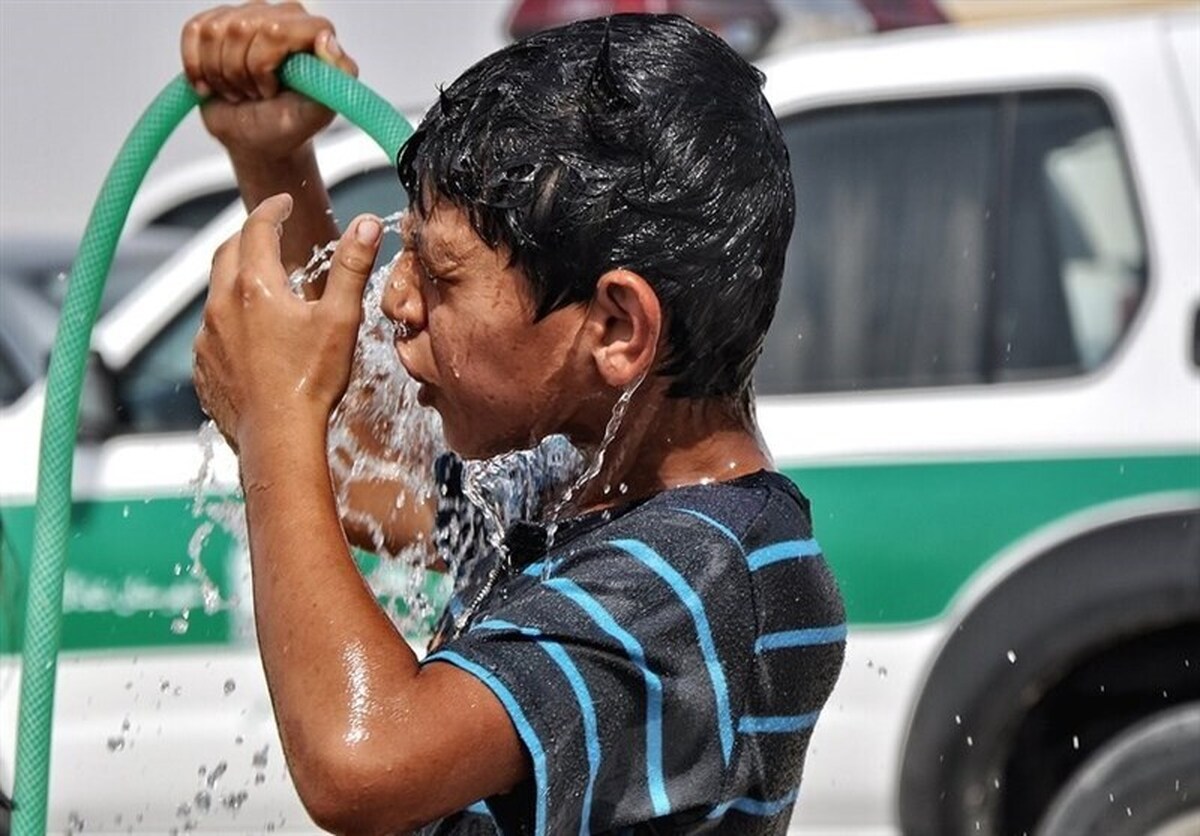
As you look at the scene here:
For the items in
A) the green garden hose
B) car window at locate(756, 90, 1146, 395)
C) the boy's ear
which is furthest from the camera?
car window at locate(756, 90, 1146, 395)

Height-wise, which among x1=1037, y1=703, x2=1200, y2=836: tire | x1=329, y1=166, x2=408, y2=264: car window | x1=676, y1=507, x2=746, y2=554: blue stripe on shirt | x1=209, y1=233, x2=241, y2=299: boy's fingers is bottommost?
x1=1037, y1=703, x2=1200, y2=836: tire

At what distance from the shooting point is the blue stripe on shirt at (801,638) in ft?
5.11

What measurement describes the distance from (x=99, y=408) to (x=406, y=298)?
2.69 metres

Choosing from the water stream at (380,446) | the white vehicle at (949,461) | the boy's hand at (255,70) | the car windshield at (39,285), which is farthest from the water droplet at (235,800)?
the boy's hand at (255,70)

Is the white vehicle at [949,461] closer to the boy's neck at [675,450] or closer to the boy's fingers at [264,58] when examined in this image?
the boy's fingers at [264,58]

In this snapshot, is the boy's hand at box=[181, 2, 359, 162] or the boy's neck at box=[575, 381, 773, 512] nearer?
the boy's neck at box=[575, 381, 773, 512]

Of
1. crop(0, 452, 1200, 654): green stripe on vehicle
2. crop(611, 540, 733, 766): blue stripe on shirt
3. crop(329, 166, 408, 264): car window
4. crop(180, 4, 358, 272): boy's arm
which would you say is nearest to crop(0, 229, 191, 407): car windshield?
crop(329, 166, 408, 264): car window

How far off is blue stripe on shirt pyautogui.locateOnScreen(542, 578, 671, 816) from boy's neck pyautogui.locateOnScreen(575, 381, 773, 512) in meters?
0.15

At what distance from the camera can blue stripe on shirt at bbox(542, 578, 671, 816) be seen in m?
1.48

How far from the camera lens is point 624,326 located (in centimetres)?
154

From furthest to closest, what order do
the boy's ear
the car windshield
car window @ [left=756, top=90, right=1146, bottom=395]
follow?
→ the car windshield → car window @ [left=756, top=90, right=1146, bottom=395] → the boy's ear

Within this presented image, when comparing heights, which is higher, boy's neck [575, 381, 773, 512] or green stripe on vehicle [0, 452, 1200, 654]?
boy's neck [575, 381, 773, 512]

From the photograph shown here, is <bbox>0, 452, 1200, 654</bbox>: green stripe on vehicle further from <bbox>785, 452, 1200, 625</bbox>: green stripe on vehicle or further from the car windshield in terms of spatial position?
the car windshield

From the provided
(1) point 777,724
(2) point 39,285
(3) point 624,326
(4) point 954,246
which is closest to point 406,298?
(3) point 624,326
